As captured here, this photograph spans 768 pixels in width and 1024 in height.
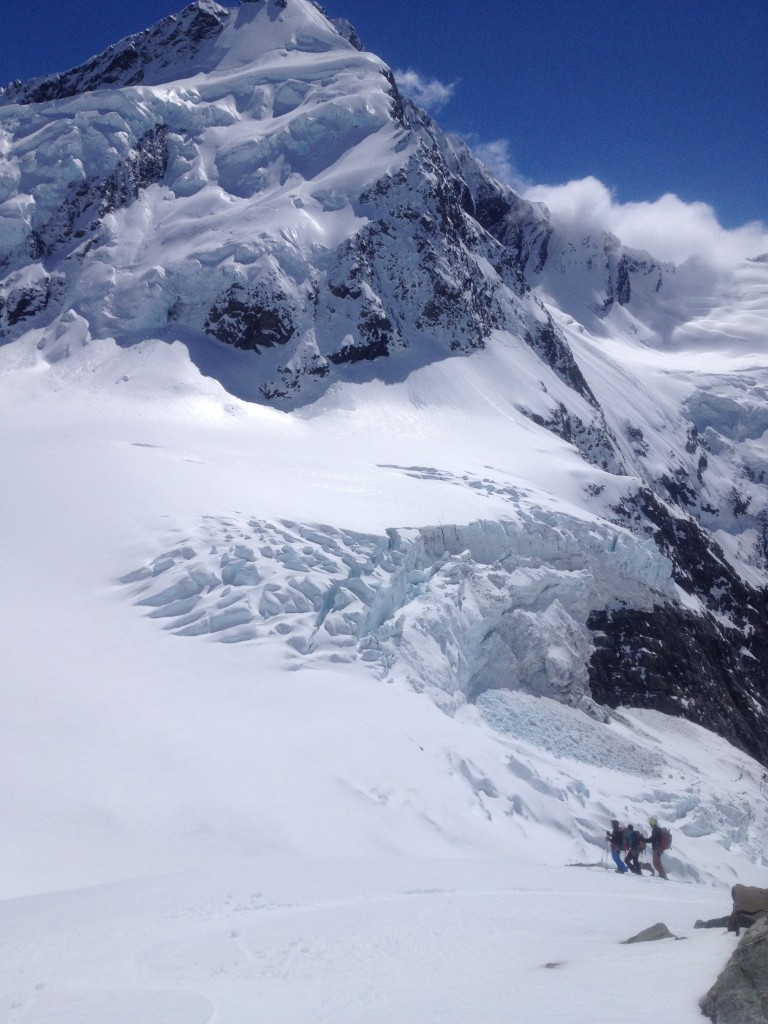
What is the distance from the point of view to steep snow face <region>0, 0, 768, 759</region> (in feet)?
69.9

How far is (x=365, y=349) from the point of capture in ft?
154

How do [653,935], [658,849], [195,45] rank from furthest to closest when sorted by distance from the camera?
1. [195,45]
2. [658,849]
3. [653,935]

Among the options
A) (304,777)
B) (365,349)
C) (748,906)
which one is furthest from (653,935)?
(365,349)

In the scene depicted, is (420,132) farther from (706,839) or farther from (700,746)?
(706,839)

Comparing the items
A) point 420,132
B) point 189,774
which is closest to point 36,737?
point 189,774

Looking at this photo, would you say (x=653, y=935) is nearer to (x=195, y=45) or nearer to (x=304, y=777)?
(x=304, y=777)

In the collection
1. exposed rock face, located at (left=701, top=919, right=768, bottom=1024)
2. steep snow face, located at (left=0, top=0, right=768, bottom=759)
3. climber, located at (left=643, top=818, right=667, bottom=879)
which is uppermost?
steep snow face, located at (left=0, top=0, right=768, bottom=759)

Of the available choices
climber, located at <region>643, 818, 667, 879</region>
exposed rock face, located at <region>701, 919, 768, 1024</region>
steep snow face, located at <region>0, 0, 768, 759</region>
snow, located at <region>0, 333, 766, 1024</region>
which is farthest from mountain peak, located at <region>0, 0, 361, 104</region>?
exposed rock face, located at <region>701, 919, 768, 1024</region>

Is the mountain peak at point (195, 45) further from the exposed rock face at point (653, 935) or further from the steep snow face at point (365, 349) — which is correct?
the exposed rock face at point (653, 935)

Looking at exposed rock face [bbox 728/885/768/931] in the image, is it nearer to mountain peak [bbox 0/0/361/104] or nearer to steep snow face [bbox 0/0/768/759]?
steep snow face [bbox 0/0/768/759]

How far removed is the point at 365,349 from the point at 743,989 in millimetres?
44488

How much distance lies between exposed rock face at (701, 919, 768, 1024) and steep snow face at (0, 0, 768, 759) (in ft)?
38.5

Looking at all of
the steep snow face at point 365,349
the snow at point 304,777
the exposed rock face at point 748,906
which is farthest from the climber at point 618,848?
the exposed rock face at point 748,906

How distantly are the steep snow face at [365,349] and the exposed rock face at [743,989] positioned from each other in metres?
11.7
